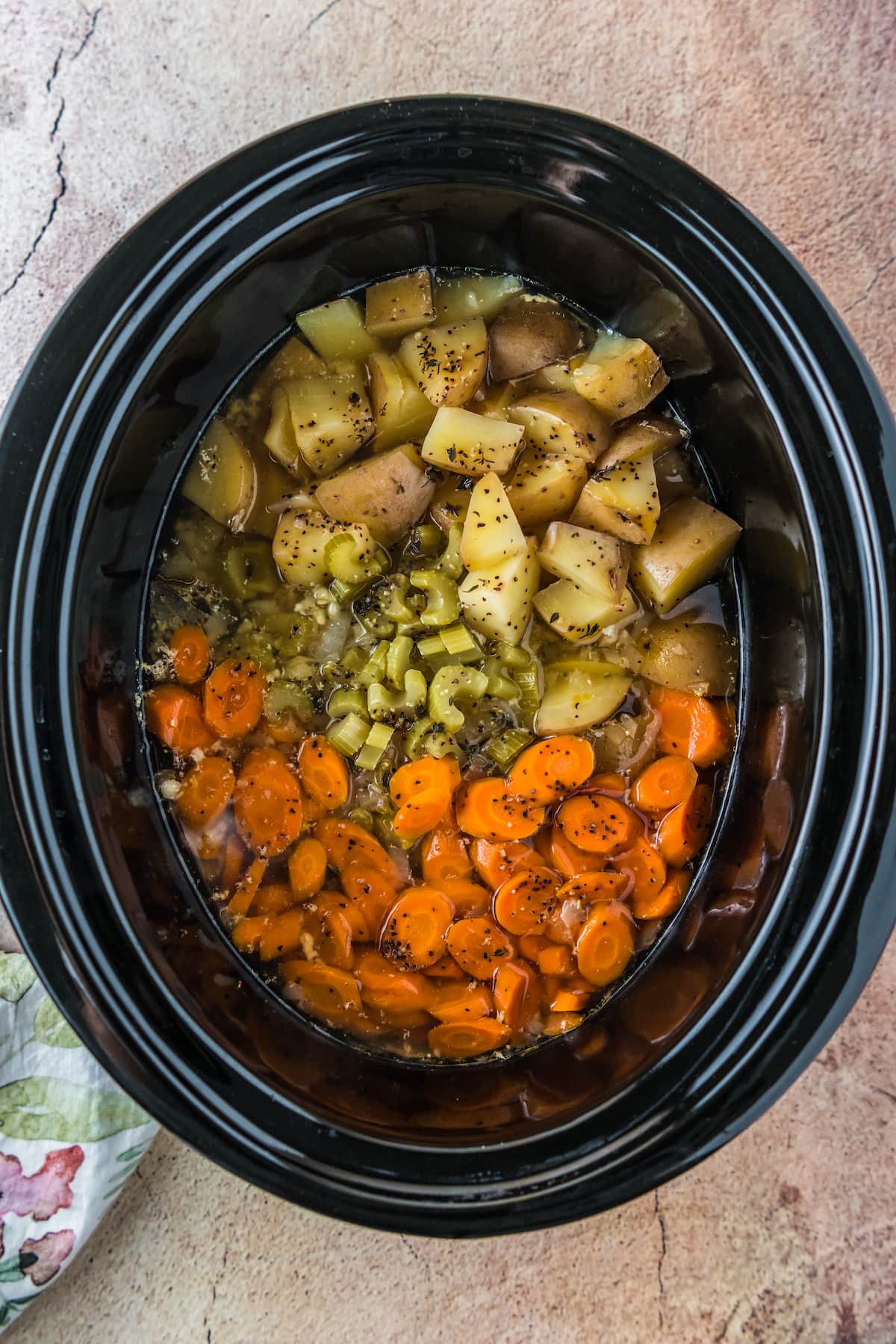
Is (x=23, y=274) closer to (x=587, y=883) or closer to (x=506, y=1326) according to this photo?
(x=587, y=883)

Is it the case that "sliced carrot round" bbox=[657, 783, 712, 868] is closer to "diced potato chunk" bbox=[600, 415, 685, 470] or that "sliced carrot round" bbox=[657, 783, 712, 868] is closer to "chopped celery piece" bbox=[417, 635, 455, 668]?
"chopped celery piece" bbox=[417, 635, 455, 668]

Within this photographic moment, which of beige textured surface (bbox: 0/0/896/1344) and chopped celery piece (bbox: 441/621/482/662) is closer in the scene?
chopped celery piece (bbox: 441/621/482/662)

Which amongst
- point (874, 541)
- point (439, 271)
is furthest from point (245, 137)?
point (874, 541)

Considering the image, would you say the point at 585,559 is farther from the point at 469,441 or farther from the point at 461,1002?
the point at 461,1002

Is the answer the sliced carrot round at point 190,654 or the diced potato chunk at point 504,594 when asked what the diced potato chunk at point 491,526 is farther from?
the sliced carrot round at point 190,654

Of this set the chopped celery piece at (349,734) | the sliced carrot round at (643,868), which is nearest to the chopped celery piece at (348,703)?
the chopped celery piece at (349,734)

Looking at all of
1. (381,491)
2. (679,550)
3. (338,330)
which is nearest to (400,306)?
(338,330)

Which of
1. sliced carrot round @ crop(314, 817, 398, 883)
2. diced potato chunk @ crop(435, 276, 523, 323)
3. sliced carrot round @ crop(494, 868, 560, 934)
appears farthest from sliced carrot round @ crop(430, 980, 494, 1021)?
diced potato chunk @ crop(435, 276, 523, 323)
